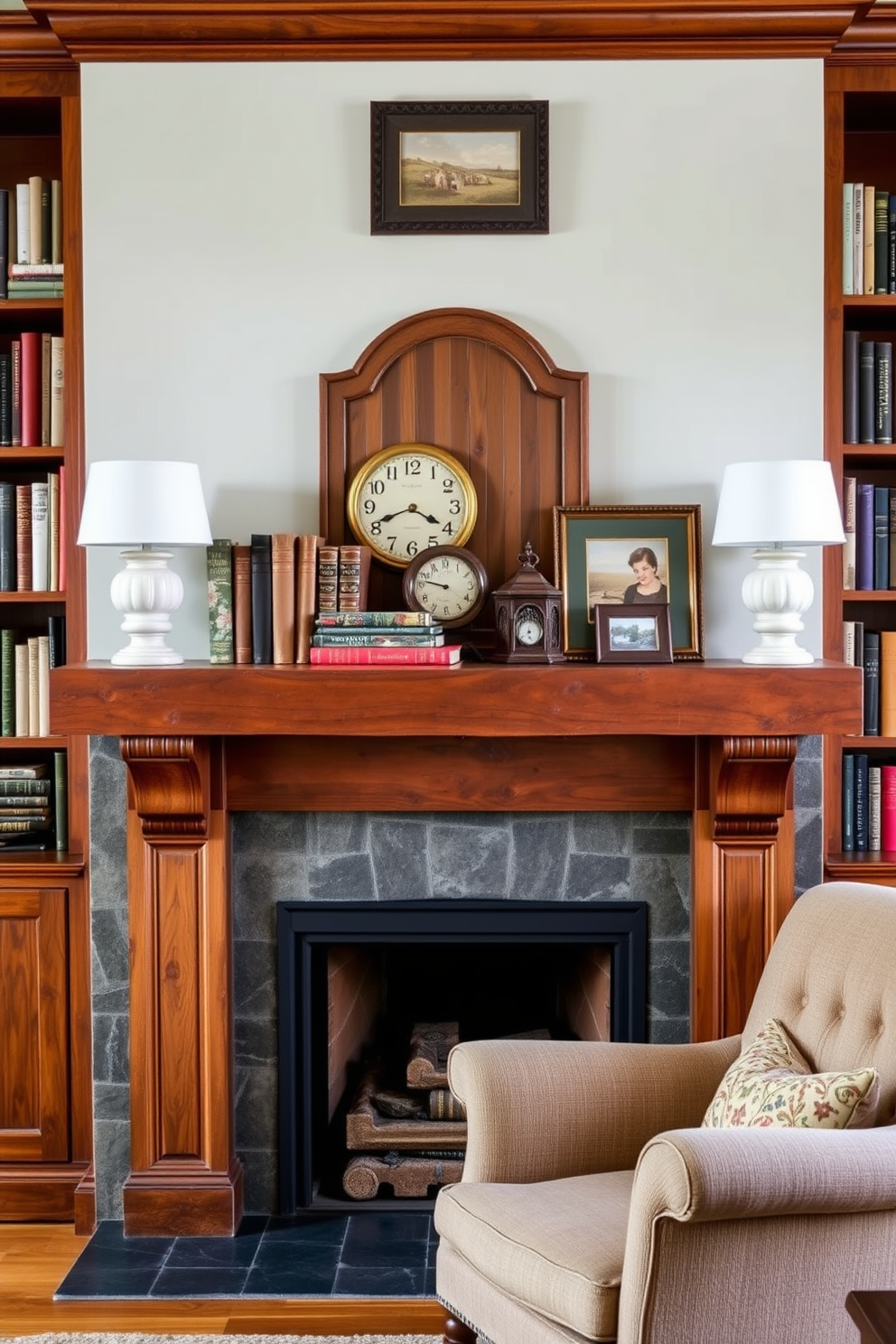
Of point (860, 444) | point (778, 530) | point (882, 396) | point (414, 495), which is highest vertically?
point (882, 396)

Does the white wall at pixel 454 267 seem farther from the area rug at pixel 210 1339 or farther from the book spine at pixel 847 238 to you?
the area rug at pixel 210 1339

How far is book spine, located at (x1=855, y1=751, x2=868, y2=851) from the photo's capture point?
3.25m

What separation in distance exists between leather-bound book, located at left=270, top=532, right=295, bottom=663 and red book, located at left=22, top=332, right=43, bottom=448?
31.5 inches

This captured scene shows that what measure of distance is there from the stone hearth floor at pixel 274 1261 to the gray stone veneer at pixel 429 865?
20 centimetres

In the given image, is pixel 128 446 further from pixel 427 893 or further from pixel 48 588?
pixel 427 893

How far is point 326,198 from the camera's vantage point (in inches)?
120

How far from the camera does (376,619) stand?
2.83 m

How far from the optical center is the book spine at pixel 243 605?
296cm

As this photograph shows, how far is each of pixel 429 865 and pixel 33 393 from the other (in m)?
1.52

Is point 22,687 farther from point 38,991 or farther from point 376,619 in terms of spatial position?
point 376,619

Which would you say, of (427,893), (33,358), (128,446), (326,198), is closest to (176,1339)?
(427,893)

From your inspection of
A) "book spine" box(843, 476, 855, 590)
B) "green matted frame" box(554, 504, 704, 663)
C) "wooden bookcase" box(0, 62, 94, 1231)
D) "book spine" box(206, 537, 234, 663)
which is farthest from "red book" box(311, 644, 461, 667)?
"book spine" box(843, 476, 855, 590)

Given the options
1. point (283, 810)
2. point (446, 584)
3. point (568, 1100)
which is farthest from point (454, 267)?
point (568, 1100)

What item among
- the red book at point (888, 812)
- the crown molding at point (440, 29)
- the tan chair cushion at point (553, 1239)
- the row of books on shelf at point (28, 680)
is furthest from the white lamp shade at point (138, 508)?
the red book at point (888, 812)
